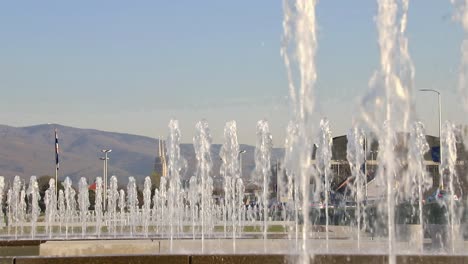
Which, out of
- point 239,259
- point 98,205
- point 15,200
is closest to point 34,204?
point 98,205

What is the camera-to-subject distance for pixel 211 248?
19047 millimetres

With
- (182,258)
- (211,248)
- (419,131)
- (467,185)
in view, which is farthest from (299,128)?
(467,185)

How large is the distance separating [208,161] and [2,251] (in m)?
11.5

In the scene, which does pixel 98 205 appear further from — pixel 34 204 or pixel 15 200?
pixel 15 200

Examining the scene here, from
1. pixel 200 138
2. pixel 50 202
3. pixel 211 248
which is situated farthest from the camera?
pixel 50 202

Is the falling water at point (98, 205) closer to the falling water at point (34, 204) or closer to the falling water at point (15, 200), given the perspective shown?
the falling water at point (34, 204)

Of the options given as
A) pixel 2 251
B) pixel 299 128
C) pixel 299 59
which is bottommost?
pixel 2 251

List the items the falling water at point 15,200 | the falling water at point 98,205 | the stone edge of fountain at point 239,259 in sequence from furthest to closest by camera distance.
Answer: the falling water at point 15,200, the falling water at point 98,205, the stone edge of fountain at point 239,259

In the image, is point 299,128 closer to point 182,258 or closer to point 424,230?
point 182,258

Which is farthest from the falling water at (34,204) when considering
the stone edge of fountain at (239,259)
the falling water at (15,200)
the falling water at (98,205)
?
the stone edge of fountain at (239,259)

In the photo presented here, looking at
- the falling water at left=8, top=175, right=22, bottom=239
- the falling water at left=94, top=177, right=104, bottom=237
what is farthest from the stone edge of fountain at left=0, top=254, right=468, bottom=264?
the falling water at left=8, top=175, right=22, bottom=239

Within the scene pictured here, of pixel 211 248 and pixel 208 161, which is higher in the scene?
pixel 208 161

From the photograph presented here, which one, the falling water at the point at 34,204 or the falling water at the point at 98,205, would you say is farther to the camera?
the falling water at the point at 98,205

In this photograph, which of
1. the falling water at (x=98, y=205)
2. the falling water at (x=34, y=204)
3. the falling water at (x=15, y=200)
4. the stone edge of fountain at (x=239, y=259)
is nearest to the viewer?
the stone edge of fountain at (x=239, y=259)
